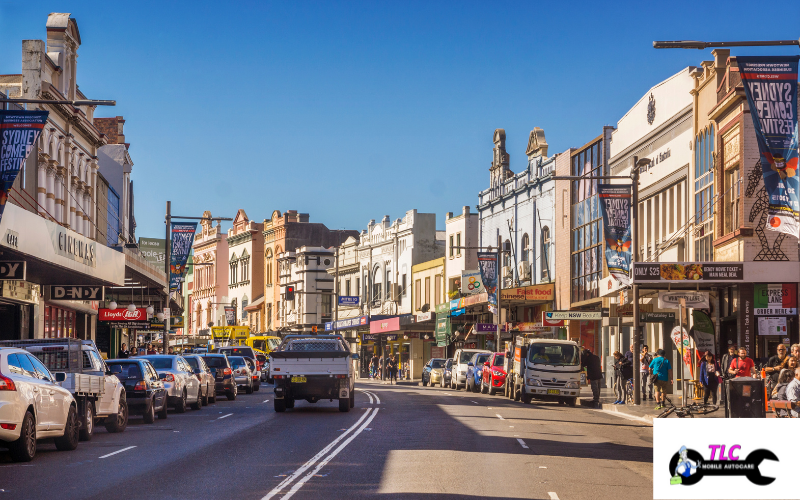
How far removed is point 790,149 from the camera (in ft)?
60.4

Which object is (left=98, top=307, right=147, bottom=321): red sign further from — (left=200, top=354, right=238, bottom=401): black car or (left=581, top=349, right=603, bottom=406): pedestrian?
(left=581, top=349, right=603, bottom=406): pedestrian

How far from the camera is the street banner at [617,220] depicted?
2994 cm

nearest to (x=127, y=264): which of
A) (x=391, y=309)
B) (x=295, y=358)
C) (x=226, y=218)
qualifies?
(x=226, y=218)

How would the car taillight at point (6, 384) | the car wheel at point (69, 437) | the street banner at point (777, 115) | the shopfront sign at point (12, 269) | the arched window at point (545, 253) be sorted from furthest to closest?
1. the arched window at point (545, 253)
2. the shopfront sign at point (12, 269)
3. the street banner at point (777, 115)
4. the car wheel at point (69, 437)
5. the car taillight at point (6, 384)

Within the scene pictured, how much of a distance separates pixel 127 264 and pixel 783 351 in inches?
841

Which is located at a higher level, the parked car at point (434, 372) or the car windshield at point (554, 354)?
the car windshield at point (554, 354)

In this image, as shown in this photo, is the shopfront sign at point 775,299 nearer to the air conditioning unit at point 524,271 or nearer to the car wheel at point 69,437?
the car wheel at point 69,437

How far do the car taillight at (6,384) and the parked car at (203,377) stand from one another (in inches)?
650

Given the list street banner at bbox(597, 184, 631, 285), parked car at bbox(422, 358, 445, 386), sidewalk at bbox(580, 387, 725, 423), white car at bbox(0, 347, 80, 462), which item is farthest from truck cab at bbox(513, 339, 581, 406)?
parked car at bbox(422, 358, 445, 386)

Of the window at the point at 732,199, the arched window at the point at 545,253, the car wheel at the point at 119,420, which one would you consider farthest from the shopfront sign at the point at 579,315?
the car wheel at the point at 119,420

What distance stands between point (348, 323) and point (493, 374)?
124 feet

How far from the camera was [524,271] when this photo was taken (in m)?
54.5

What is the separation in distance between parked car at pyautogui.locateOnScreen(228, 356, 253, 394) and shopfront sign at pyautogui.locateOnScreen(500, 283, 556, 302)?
13368mm

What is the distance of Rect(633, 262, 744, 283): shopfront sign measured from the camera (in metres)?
26.9
